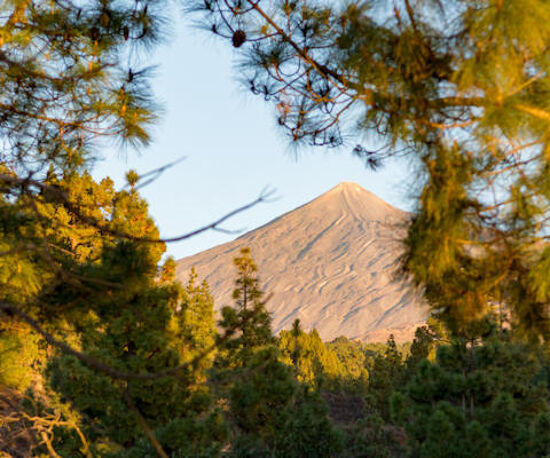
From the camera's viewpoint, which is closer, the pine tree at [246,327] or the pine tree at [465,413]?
the pine tree at [465,413]

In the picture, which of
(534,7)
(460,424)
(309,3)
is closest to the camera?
(534,7)

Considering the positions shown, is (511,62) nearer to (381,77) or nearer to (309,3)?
(381,77)

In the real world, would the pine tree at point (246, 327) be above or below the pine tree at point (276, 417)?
above

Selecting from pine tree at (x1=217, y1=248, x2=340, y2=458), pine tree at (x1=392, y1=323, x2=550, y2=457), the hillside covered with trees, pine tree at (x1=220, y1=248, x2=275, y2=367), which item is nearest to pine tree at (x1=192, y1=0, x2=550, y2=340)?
the hillside covered with trees

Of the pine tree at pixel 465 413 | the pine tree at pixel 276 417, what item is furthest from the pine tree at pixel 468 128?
the pine tree at pixel 276 417

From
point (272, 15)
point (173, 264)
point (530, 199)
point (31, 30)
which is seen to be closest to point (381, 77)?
point (530, 199)

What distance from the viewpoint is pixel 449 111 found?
3.79 m

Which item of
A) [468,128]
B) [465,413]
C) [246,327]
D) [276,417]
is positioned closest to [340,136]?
[468,128]

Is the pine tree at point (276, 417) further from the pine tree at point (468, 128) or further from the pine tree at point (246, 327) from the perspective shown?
the pine tree at point (468, 128)

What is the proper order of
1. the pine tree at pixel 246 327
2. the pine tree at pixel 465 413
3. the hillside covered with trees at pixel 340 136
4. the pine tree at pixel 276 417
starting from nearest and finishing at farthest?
the hillside covered with trees at pixel 340 136
the pine tree at pixel 465 413
the pine tree at pixel 276 417
the pine tree at pixel 246 327

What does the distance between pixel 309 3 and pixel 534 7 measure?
2463 mm

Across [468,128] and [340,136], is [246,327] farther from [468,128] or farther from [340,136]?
[468,128]

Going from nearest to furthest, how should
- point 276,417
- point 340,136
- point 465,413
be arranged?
point 340,136, point 465,413, point 276,417

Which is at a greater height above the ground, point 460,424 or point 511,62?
point 511,62
